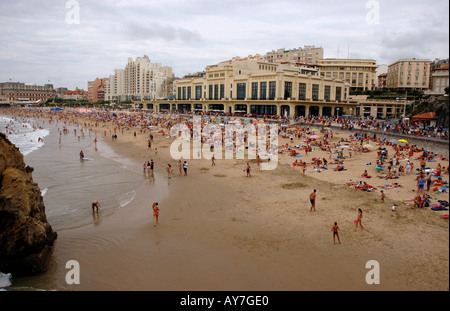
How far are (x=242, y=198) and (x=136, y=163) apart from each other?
13956mm

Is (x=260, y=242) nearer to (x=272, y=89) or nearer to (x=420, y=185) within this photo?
(x=420, y=185)

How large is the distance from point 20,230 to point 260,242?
316 inches

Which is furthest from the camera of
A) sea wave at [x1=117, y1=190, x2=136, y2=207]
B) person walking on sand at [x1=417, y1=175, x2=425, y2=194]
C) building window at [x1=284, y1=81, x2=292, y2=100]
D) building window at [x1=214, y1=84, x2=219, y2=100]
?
building window at [x1=214, y1=84, x2=219, y2=100]

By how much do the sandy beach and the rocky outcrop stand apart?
0.76 meters

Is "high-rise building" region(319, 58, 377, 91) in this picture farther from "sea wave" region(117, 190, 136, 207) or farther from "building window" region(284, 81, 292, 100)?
"sea wave" region(117, 190, 136, 207)

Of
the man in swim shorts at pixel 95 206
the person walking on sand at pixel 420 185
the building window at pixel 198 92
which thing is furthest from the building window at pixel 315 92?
the man in swim shorts at pixel 95 206

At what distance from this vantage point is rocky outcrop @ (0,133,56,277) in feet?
31.2

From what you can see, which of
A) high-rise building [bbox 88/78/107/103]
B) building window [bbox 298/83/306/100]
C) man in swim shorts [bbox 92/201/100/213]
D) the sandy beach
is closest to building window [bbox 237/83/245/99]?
building window [bbox 298/83/306/100]

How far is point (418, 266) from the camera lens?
9.21 metres

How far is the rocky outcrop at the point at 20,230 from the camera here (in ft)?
31.2

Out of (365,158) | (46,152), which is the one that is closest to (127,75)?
(46,152)

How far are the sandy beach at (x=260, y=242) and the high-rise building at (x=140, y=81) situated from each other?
11388 centimetres
